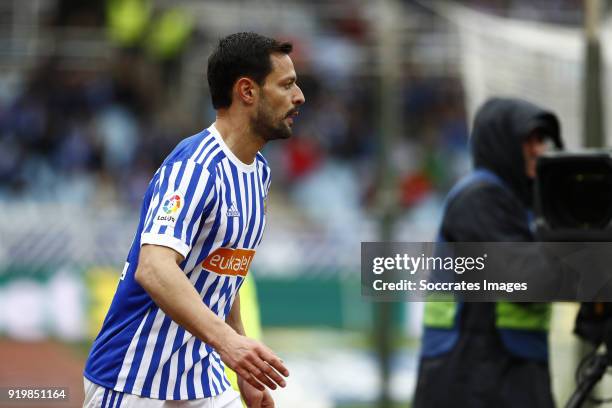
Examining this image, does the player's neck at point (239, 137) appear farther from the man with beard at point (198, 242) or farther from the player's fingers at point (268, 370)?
the player's fingers at point (268, 370)

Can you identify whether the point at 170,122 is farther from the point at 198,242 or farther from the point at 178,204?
the point at 178,204

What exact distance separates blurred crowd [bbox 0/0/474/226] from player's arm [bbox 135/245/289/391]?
37.8 ft

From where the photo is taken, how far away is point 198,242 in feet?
12.2

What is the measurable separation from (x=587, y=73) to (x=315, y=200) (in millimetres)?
10103

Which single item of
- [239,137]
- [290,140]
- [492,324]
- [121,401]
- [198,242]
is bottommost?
[121,401]

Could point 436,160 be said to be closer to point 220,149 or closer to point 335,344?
point 335,344

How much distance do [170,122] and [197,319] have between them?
13091 millimetres

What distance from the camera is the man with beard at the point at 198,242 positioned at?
356 cm

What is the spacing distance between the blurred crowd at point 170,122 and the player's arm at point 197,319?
11517 mm

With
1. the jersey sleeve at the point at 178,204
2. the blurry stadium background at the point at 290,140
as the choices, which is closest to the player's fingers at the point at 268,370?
the jersey sleeve at the point at 178,204

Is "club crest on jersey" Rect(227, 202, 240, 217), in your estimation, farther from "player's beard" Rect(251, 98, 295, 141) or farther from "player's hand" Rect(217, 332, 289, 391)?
"player's hand" Rect(217, 332, 289, 391)

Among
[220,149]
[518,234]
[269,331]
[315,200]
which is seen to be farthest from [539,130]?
[315,200]

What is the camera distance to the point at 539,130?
5367 millimetres

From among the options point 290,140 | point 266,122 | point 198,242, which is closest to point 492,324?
point 266,122
